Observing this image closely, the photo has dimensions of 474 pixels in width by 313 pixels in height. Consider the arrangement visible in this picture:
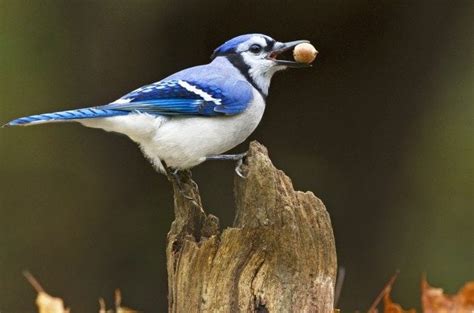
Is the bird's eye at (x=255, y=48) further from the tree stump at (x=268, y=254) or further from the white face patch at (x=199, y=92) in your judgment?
the tree stump at (x=268, y=254)

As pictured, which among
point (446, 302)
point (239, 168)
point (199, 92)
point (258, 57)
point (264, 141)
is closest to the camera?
point (446, 302)

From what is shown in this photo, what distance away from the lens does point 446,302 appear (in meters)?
2.85

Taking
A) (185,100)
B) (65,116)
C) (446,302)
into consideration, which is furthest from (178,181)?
(446,302)

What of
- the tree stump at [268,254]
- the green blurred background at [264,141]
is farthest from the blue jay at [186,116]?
the green blurred background at [264,141]

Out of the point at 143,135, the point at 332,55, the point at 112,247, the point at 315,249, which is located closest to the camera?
the point at 315,249

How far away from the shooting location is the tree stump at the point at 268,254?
2.88 meters

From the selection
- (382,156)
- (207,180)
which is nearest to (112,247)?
(207,180)

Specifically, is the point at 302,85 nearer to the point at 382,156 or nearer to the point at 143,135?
the point at 382,156

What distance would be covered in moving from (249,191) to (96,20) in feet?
7.27

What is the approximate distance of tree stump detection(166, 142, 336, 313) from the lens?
288 centimetres

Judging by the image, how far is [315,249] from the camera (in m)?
2.91

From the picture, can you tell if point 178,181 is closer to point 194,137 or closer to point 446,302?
point 194,137

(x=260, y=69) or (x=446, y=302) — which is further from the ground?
(x=260, y=69)

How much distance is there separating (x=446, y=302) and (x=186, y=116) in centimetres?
100
